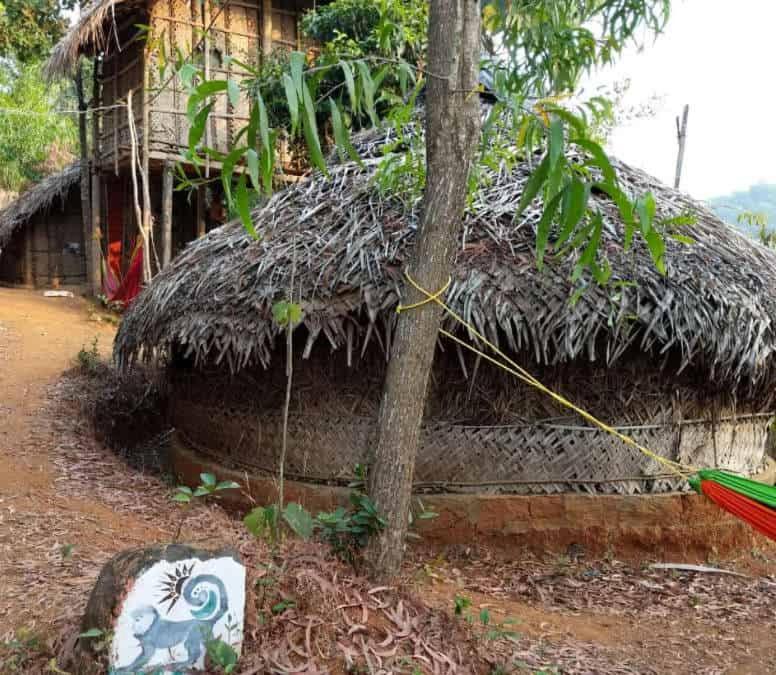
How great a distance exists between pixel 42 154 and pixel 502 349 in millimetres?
17213

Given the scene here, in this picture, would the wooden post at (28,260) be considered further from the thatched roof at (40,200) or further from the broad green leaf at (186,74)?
the broad green leaf at (186,74)

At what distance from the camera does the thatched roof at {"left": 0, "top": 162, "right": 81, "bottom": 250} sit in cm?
1283

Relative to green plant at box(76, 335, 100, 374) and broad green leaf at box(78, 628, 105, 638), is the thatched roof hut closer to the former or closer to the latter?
broad green leaf at box(78, 628, 105, 638)

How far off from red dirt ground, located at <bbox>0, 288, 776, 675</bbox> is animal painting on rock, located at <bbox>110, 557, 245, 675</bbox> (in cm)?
18

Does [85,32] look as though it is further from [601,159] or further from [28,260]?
[601,159]

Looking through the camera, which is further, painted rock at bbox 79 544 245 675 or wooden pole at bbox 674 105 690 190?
wooden pole at bbox 674 105 690 190

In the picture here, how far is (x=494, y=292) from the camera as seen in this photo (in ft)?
13.5

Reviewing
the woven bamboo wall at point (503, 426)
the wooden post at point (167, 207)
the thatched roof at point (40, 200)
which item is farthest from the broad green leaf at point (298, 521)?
the thatched roof at point (40, 200)

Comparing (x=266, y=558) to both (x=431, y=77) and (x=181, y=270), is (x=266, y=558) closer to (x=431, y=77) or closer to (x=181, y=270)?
(x=431, y=77)

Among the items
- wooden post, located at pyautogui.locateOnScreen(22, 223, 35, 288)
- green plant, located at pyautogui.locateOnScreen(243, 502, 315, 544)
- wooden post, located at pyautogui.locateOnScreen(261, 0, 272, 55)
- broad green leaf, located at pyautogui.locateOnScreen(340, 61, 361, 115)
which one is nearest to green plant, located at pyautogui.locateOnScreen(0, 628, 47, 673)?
green plant, located at pyautogui.locateOnScreen(243, 502, 315, 544)

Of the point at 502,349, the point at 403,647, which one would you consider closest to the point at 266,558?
the point at 403,647

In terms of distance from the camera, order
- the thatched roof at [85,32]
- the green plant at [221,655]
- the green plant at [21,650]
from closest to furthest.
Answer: the green plant at [221,655] → the green plant at [21,650] → the thatched roof at [85,32]

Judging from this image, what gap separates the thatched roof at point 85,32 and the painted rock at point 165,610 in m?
8.51

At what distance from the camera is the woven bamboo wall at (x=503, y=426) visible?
14.5 ft
